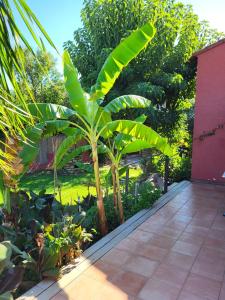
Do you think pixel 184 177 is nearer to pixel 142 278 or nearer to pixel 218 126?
pixel 218 126

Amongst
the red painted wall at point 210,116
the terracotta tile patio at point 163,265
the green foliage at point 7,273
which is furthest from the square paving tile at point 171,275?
the red painted wall at point 210,116

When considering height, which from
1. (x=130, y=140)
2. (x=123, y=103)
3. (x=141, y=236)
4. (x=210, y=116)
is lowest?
(x=141, y=236)

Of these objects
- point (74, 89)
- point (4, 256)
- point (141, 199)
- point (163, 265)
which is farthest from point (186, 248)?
point (74, 89)

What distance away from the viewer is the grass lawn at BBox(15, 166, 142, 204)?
9.47m

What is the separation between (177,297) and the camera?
10.8 ft

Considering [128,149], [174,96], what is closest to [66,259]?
[128,149]

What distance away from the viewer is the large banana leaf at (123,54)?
410 centimetres

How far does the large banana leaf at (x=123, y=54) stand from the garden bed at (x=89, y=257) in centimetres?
248

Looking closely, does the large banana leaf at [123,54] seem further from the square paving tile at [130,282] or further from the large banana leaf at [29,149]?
the square paving tile at [130,282]

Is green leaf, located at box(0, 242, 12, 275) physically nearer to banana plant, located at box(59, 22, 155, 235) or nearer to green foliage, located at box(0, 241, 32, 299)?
green foliage, located at box(0, 241, 32, 299)

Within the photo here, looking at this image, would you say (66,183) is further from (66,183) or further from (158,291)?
(158,291)

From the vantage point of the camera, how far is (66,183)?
1106 centimetres

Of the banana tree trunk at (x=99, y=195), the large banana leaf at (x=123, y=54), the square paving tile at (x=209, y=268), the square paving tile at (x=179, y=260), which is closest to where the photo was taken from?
the square paving tile at (x=209, y=268)

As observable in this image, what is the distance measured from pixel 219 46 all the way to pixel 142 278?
7363 millimetres
